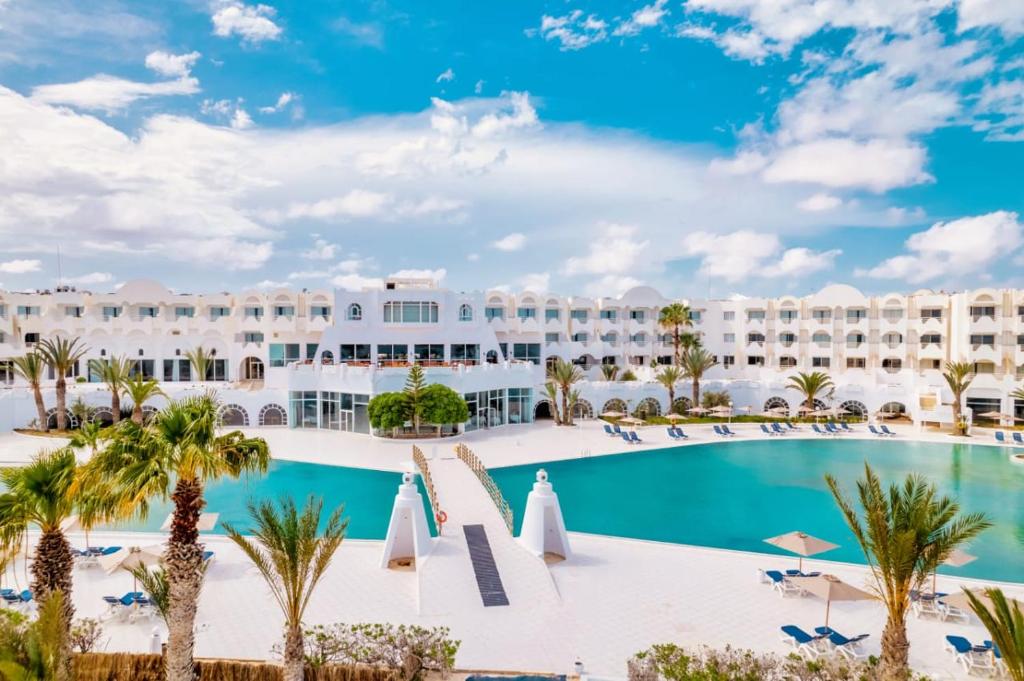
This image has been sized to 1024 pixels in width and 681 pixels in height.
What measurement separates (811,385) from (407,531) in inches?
1339

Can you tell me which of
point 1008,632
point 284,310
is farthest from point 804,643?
point 284,310

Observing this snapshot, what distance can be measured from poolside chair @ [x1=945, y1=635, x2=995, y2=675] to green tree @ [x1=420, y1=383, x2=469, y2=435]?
2455cm

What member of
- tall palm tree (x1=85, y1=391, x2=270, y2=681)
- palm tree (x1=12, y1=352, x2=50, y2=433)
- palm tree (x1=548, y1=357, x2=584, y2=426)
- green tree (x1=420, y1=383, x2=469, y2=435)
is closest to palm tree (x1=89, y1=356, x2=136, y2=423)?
palm tree (x1=12, y1=352, x2=50, y2=433)

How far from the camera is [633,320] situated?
55.5 metres

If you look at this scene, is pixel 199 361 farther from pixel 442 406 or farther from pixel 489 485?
pixel 489 485

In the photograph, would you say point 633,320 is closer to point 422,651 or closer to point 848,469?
point 848,469

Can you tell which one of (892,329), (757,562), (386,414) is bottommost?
(757,562)

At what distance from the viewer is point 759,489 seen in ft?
83.4

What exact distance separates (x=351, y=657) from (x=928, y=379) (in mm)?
45878

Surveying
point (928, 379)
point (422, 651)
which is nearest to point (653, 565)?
point (422, 651)

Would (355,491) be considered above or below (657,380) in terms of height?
below

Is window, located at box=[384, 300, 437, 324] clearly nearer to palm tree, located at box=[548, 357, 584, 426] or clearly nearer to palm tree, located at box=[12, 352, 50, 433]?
palm tree, located at box=[548, 357, 584, 426]

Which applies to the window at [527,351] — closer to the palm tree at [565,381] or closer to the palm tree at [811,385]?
the palm tree at [565,381]

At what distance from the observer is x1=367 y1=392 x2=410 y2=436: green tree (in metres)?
33.2
